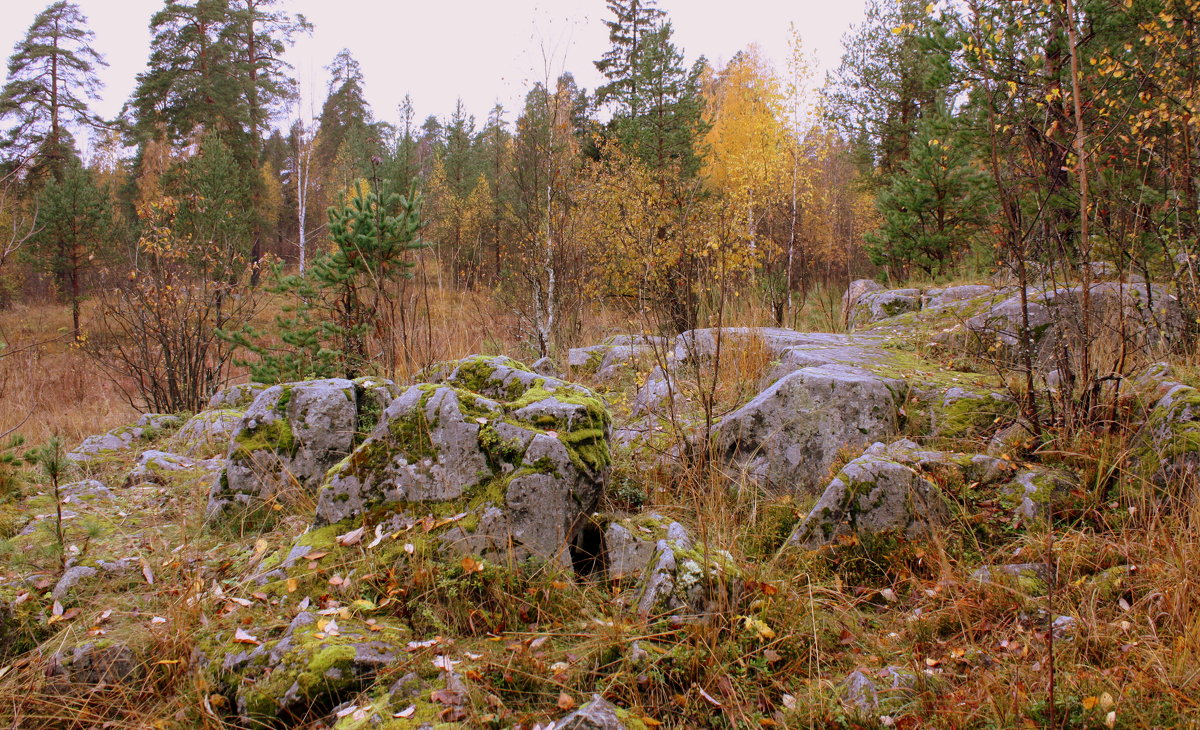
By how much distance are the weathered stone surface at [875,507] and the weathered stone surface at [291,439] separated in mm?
2647

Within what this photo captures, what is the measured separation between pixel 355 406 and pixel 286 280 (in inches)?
119

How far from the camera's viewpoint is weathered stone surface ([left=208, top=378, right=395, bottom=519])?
11.1ft

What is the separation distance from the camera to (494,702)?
75.9 inches

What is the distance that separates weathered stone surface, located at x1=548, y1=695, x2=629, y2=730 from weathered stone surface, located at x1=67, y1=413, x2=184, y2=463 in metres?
4.93

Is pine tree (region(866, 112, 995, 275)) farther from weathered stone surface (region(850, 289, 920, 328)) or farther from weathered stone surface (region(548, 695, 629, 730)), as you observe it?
weathered stone surface (region(548, 695, 629, 730))

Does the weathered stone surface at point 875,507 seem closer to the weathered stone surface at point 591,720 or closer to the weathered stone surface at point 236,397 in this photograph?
the weathered stone surface at point 591,720

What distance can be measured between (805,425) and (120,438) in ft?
20.0

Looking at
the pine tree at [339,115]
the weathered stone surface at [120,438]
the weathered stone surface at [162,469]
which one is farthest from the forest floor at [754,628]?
the pine tree at [339,115]

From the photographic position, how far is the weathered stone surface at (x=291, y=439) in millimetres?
3369

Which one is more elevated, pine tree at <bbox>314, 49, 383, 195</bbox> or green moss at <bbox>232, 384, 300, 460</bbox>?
pine tree at <bbox>314, 49, 383, 195</bbox>

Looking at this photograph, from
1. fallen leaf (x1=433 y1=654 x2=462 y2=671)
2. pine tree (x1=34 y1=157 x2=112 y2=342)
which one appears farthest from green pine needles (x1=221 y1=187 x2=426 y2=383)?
pine tree (x1=34 y1=157 x2=112 y2=342)

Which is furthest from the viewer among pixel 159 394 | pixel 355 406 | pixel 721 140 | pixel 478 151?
pixel 478 151

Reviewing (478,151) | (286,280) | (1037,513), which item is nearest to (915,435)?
(1037,513)

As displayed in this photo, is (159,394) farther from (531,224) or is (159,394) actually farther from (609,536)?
(609,536)
